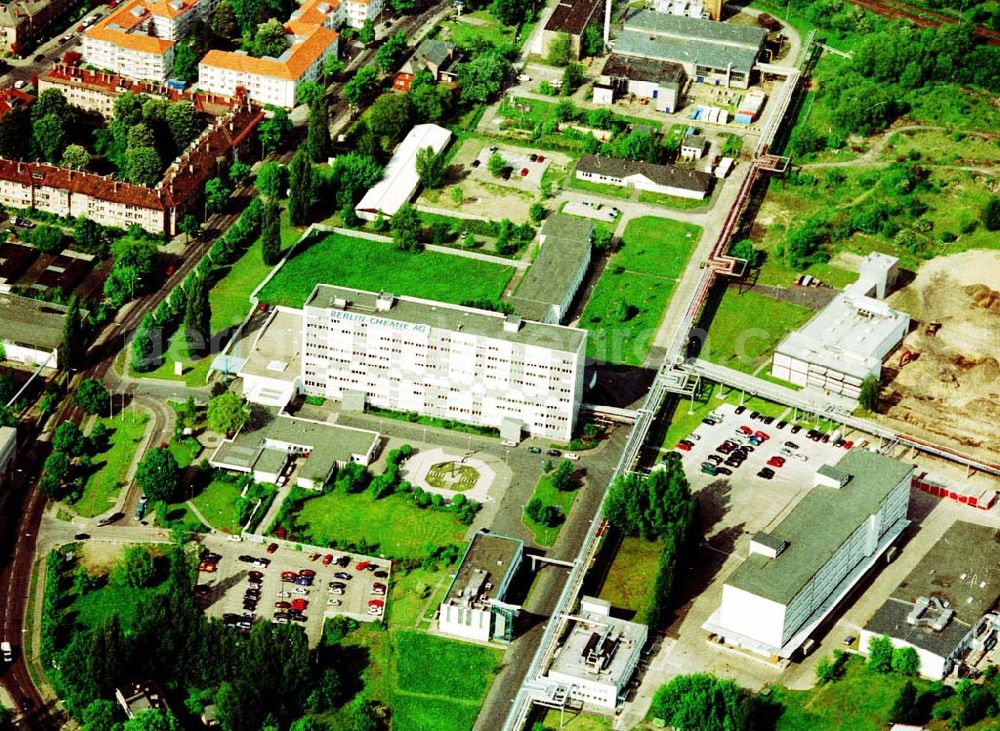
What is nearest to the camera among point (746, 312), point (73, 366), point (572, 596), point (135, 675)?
point (135, 675)

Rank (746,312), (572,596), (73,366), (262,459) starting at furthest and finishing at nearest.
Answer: (746,312) < (73,366) < (262,459) < (572,596)

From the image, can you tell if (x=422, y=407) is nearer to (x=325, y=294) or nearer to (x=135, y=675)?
(x=325, y=294)

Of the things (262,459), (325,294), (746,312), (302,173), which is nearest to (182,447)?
(262,459)

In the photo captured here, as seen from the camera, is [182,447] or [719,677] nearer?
[719,677]

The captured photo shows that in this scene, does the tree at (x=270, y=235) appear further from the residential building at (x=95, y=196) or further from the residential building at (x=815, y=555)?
the residential building at (x=815, y=555)

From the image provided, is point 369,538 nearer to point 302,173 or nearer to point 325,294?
point 325,294

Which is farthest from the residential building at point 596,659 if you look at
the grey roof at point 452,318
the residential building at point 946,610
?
the grey roof at point 452,318

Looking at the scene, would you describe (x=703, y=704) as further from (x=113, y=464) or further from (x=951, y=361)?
(x=951, y=361)

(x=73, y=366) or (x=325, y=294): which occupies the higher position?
(x=325, y=294)
